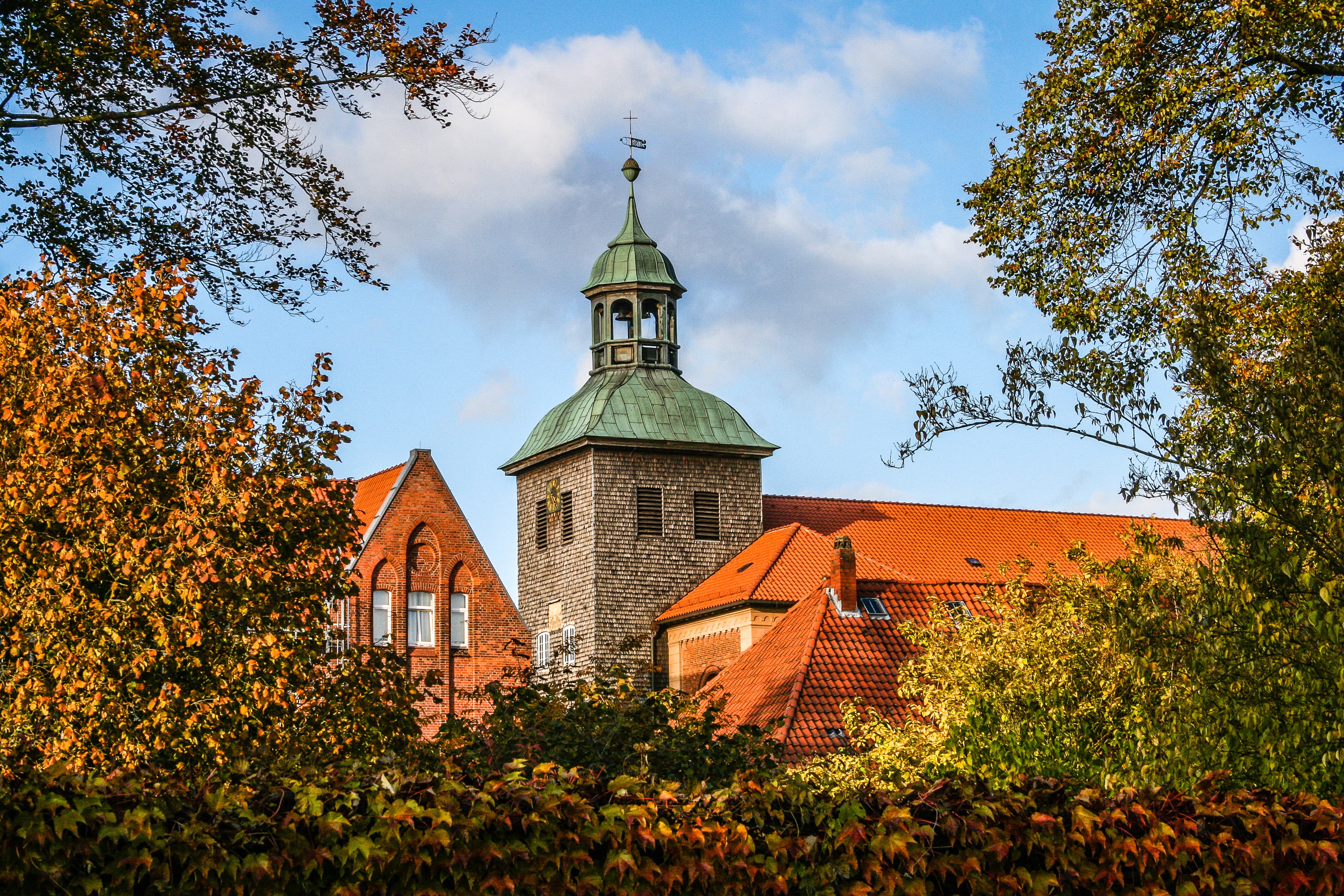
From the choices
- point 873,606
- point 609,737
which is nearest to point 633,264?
point 873,606

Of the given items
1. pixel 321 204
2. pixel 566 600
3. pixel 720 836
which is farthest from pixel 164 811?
pixel 566 600

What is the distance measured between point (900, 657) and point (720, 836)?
2475cm

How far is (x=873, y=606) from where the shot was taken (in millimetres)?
35594

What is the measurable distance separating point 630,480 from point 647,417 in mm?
2434

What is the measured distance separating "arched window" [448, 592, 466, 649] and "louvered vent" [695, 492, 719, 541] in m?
10.5

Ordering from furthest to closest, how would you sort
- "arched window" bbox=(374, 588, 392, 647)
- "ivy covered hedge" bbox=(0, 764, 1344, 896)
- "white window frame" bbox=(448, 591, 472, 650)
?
"white window frame" bbox=(448, 591, 472, 650)
"arched window" bbox=(374, 588, 392, 647)
"ivy covered hedge" bbox=(0, 764, 1344, 896)

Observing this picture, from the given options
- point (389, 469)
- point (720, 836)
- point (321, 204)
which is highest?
point (389, 469)

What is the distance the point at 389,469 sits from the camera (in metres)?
49.1

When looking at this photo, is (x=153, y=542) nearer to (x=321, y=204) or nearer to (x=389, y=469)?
(x=321, y=204)

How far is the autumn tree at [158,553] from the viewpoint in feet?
40.6

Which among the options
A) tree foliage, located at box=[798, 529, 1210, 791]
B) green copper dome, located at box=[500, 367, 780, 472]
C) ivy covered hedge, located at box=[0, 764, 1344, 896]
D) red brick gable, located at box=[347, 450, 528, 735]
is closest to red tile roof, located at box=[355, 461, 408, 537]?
red brick gable, located at box=[347, 450, 528, 735]

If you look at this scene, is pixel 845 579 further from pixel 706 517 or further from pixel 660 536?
pixel 706 517

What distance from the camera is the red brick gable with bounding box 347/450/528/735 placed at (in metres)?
45.4

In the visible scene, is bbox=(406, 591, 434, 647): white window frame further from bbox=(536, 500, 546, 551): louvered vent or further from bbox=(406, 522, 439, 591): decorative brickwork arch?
bbox=(536, 500, 546, 551): louvered vent
